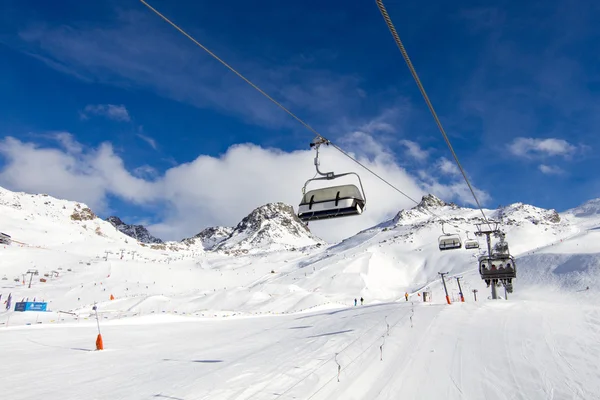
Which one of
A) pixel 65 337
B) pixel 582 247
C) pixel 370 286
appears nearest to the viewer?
pixel 65 337

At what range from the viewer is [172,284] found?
7469 centimetres

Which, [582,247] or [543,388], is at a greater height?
[582,247]

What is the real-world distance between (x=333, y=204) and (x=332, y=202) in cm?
5

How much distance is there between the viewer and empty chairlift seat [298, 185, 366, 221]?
27.4 ft

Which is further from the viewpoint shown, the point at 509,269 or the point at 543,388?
the point at 509,269

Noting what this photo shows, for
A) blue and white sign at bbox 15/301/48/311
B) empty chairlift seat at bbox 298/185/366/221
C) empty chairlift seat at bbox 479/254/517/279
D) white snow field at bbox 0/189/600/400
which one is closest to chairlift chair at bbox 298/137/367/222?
empty chairlift seat at bbox 298/185/366/221

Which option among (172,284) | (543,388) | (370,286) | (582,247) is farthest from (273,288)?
(543,388)

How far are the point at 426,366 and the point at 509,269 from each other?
65.2 feet

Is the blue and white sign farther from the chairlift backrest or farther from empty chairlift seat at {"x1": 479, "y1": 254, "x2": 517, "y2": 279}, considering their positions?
empty chairlift seat at {"x1": 479, "y1": 254, "x2": 517, "y2": 279}

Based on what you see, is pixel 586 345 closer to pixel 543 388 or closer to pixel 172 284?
pixel 543 388

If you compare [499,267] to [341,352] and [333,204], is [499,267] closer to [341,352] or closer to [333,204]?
[341,352]

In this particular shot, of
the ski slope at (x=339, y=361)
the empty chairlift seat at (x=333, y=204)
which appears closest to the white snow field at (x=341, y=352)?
the ski slope at (x=339, y=361)

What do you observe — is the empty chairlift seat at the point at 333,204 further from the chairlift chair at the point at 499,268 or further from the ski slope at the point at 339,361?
the chairlift chair at the point at 499,268

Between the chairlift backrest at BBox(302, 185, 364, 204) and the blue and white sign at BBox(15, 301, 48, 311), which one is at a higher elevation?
the chairlift backrest at BBox(302, 185, 364, 204)
